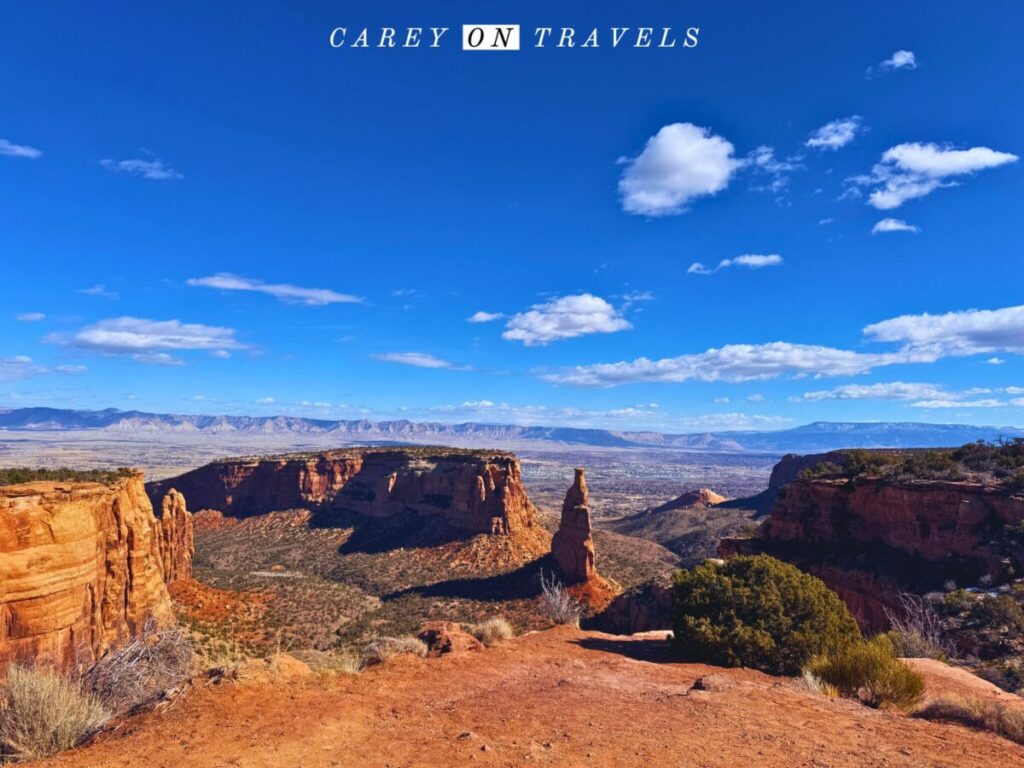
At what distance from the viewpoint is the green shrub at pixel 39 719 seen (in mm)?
8766

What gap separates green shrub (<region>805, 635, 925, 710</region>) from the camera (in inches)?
501

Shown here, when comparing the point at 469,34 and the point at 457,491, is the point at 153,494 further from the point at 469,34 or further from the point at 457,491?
the point at 469,34

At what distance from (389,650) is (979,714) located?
1327 centimetres

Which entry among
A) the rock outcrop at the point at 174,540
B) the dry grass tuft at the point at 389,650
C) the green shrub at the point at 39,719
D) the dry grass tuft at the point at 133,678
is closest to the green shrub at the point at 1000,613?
the dry grass tuft at the point at 389,650

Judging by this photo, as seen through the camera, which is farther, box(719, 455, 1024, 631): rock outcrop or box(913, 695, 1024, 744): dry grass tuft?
box(719, 455, 1024, 631): rock outcrop

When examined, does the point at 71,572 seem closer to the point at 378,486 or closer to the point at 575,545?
the point at 575,545

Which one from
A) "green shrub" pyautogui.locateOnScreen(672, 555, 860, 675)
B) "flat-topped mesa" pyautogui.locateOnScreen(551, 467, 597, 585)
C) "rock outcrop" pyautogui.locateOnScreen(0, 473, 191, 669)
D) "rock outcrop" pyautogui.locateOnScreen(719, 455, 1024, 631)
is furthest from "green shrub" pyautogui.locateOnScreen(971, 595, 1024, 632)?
"rock outcrop" pyautogui.locateOnScreen(0, 473, 191, 669)

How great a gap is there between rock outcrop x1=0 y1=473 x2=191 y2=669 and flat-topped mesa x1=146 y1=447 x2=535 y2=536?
38.9m

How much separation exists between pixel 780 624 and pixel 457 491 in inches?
2071

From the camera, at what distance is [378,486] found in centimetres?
7869

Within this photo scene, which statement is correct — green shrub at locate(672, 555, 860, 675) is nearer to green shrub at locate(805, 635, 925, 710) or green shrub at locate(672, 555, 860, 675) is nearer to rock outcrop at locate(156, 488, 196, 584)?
green shrub at locate(805, 635, 925, 710)

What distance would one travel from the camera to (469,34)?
21172 millimetres

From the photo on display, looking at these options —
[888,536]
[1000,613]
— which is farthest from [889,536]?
[1000,613]

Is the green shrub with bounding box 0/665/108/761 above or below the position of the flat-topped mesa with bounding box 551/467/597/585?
above
